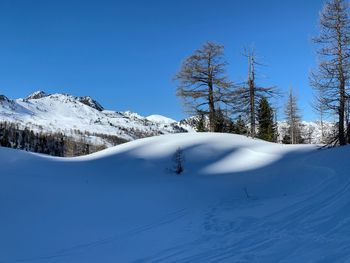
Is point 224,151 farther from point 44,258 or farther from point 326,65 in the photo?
point 44,258

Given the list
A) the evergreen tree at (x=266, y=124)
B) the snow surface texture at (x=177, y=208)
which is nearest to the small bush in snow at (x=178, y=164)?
the snow surface texture at (x=177, y=208)

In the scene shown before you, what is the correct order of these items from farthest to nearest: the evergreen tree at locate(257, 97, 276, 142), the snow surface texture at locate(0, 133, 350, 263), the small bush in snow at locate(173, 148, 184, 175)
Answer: the evergreen tree at locate(257, 97, 276, 142) < the small bush in snow at locate(173, 148, 184, 175) < the snow surface texture at locate(0, 133, 350, 263)

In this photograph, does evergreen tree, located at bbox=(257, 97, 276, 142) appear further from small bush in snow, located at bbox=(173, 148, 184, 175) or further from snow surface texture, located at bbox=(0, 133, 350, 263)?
small bush in snow, located at bbox=(173, 148, 184, 175)

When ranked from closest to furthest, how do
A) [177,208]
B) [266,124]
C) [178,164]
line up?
[177,208] → [178,164] → [266,124]

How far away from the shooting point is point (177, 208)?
1180 cm

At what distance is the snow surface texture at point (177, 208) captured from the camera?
7.75 meters

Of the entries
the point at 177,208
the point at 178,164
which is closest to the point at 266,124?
the point at 178,164

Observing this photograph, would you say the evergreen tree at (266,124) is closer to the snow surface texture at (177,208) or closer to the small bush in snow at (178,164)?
the snow surface texture at (177,208)

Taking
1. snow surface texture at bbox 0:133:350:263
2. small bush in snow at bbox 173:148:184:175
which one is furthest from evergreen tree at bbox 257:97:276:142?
small bush in snow at bbox 173:148:184:175

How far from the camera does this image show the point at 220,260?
7.07 meters

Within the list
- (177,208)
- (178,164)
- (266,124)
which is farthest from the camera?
(266,124)

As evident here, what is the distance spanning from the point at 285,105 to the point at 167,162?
1289 inches

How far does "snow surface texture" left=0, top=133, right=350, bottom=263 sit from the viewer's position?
25.4 ft

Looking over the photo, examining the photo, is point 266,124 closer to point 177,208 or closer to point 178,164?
point 178,164
